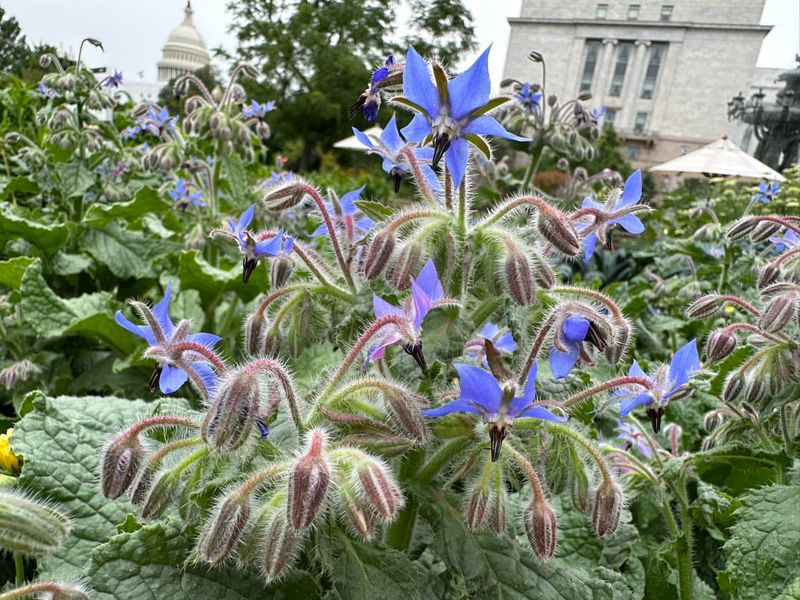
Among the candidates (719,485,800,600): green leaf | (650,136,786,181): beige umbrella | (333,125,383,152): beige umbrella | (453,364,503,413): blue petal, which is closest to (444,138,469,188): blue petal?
(453,364,503,413): blue petal

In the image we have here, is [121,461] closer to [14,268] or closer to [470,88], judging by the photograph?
[470,88]

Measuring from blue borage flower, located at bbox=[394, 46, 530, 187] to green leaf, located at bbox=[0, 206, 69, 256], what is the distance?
175 cm

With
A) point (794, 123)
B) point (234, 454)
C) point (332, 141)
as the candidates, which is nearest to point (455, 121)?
point (234, 454)

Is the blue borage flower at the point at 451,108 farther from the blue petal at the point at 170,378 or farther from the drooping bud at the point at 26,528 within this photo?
the drooping bud at the point at 26,528

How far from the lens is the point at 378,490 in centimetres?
62

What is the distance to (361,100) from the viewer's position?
3.07 ft

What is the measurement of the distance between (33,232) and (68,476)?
4.60 feet

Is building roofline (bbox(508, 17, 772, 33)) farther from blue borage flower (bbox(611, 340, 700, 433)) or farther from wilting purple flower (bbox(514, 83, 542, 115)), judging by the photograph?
blue borage flower (bbox(611, 340, 700, 433))

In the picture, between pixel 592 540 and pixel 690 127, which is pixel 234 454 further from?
pixel 690 127

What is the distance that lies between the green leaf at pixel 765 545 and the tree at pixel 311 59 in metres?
18.7

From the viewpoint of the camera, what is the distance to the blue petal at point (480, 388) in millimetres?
634

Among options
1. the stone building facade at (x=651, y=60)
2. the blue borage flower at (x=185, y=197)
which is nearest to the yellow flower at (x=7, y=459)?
the blue borage flower at (x=185, y=197)

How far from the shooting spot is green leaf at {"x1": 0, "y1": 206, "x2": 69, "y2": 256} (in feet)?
6.72

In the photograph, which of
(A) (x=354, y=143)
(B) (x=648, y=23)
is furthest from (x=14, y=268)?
(B) (x=648, y=23)
